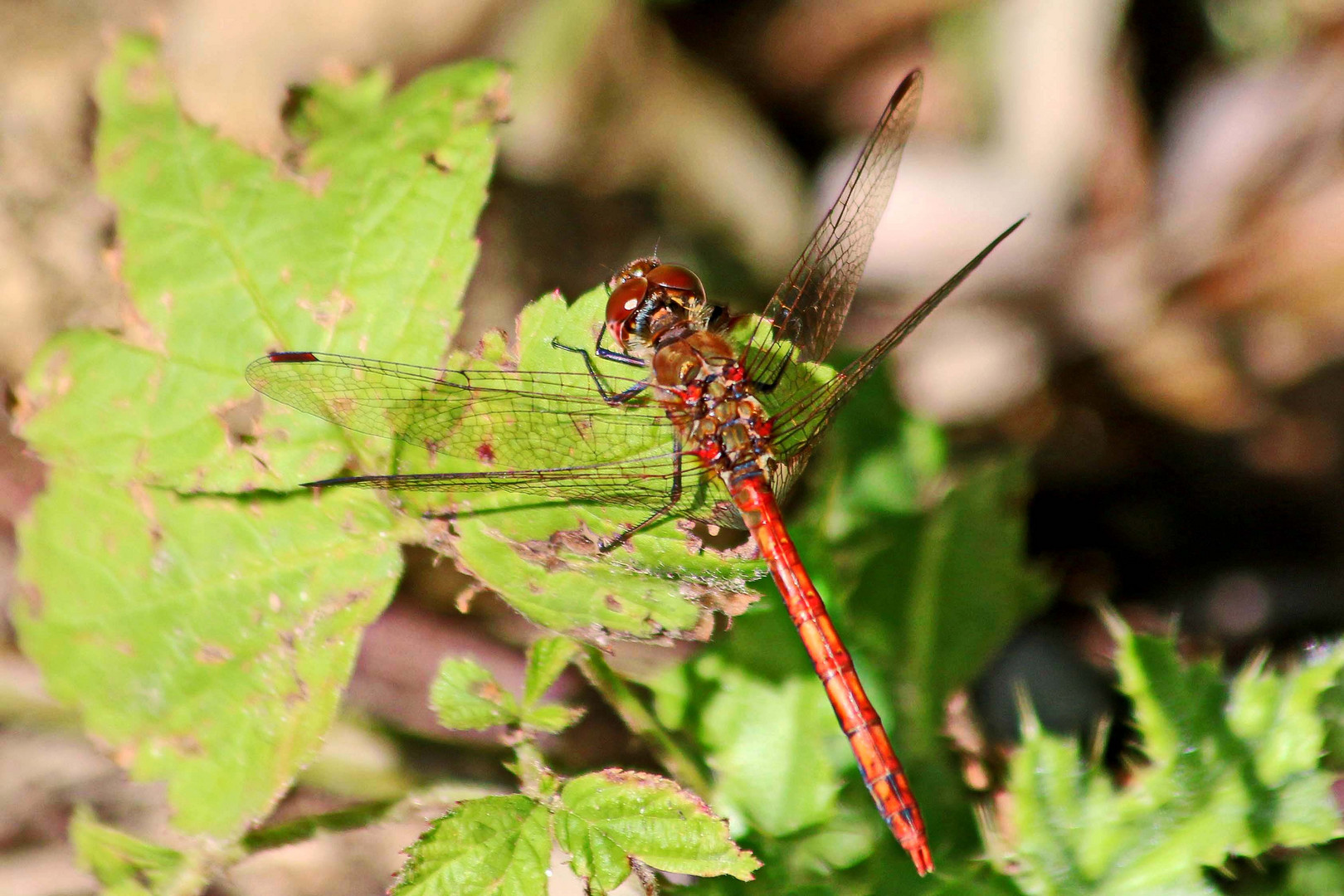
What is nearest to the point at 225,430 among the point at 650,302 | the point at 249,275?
the point at 249,275

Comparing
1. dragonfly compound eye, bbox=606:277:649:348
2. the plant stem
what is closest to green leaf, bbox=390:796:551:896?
the plant stem

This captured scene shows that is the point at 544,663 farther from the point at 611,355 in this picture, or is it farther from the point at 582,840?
the point at 611,355

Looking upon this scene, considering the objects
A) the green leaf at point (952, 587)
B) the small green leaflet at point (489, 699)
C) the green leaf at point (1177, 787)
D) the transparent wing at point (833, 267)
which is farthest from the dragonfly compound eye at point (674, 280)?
the green leaf at point (1177, 787)

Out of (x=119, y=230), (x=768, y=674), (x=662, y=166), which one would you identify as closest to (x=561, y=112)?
(x=662, y=166)

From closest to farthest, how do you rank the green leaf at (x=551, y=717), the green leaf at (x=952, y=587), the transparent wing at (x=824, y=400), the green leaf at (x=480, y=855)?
1. the green leaf at (x=480, y=855)
2. the green leaf at (x=551, y=717)
3. the transparent wing at (x=824, y=400)
4. the green leaf at (x=952, y=587)

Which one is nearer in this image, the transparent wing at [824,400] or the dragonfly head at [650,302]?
the transparent wing at [824,400]

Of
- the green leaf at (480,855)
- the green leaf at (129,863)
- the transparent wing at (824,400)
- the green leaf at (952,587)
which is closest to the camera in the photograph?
the green leaf at (480,855)

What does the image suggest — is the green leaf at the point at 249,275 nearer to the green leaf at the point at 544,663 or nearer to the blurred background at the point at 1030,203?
the green leaf at the point at 544,663
